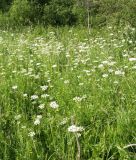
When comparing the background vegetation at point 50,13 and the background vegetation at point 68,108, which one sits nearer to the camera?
the background vegetation at point 68,108

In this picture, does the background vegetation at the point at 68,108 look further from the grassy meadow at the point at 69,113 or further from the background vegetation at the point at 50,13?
the background vegetation at the point at 50,13

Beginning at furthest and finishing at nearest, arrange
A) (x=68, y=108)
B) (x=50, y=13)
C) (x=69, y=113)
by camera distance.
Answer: (x=50, y=13) → (x=68, y=108) → (x=69, y=113)

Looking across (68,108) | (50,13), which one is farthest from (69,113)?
(50,13)

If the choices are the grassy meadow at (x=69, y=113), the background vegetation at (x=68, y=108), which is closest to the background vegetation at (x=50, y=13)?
the background vegetation at (x=68, y=108)

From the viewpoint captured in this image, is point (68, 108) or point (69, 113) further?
point (68, 108)

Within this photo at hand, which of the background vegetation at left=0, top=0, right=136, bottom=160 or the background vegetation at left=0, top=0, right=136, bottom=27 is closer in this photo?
the background vegetation at left=0, top=0, right=136, bottom=160

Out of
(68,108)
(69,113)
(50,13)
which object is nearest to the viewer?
(69,113)

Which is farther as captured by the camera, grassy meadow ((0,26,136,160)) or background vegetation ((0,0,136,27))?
background vegetation ((0,0,136,27))

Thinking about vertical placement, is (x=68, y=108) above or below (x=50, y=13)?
above

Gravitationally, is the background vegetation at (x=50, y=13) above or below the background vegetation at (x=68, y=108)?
below

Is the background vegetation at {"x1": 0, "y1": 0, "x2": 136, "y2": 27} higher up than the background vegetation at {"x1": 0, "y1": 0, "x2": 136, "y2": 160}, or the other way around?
the background vegetation at {"x1": 0, "y1": 0, "x2": 136, "y2": 160}

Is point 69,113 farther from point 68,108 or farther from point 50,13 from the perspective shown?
point 50,13

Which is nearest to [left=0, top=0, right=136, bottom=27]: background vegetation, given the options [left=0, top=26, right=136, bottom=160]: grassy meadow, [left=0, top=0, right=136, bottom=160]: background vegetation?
[left=0, top=0, right=136, bottom=160]: background vegetation

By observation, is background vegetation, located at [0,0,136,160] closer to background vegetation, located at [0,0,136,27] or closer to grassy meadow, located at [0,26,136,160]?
grassy meadow, located at [0,26,136,160]
